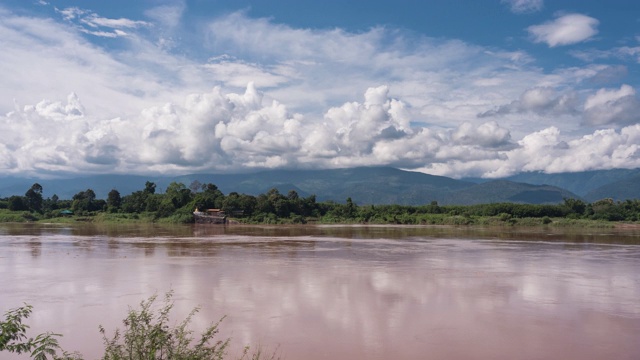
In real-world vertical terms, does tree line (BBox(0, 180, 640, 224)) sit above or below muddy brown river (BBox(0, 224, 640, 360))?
above

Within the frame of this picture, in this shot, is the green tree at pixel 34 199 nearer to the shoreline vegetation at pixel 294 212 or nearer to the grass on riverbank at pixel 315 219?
the shoreline vegetation at pixel 294 212

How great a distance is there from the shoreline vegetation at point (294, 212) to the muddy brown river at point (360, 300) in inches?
2199

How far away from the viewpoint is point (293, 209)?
92562 mm

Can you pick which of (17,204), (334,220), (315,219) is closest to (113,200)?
(17,204)

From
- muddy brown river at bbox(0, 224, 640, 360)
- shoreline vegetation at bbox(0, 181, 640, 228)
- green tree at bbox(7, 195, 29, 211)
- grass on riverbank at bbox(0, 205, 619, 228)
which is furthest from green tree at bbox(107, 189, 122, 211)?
muddy brown river at bbox(0, 224, 640, 360)

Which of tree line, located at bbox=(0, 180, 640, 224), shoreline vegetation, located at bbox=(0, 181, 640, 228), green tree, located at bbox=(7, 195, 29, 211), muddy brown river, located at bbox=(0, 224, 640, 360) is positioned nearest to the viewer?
muddy brown river, located at bbox=(0, 224, 640, 360)

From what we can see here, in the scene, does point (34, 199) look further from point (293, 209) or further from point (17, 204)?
point (293, 209)

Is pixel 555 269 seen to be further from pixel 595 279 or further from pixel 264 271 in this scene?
pixel 264 271

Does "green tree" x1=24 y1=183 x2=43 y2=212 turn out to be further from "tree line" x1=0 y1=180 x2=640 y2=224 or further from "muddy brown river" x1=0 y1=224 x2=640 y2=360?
"muddy brown river" x1=0 y1=224 x2=640 y2=360

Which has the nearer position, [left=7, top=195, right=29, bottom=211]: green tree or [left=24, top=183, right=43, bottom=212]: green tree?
[left=7, top=195, right=29, bottom=211]: green tree

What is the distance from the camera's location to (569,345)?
37.2ft

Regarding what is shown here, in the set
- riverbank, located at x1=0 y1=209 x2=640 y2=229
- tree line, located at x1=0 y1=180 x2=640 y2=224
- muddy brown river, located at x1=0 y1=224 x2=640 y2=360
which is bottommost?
muddy brown river, located at x1=0 y1=224 x2=640 y2=360

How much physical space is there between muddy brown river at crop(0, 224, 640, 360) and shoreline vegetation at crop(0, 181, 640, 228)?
5585 centimetres

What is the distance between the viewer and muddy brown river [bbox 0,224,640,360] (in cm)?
1120
